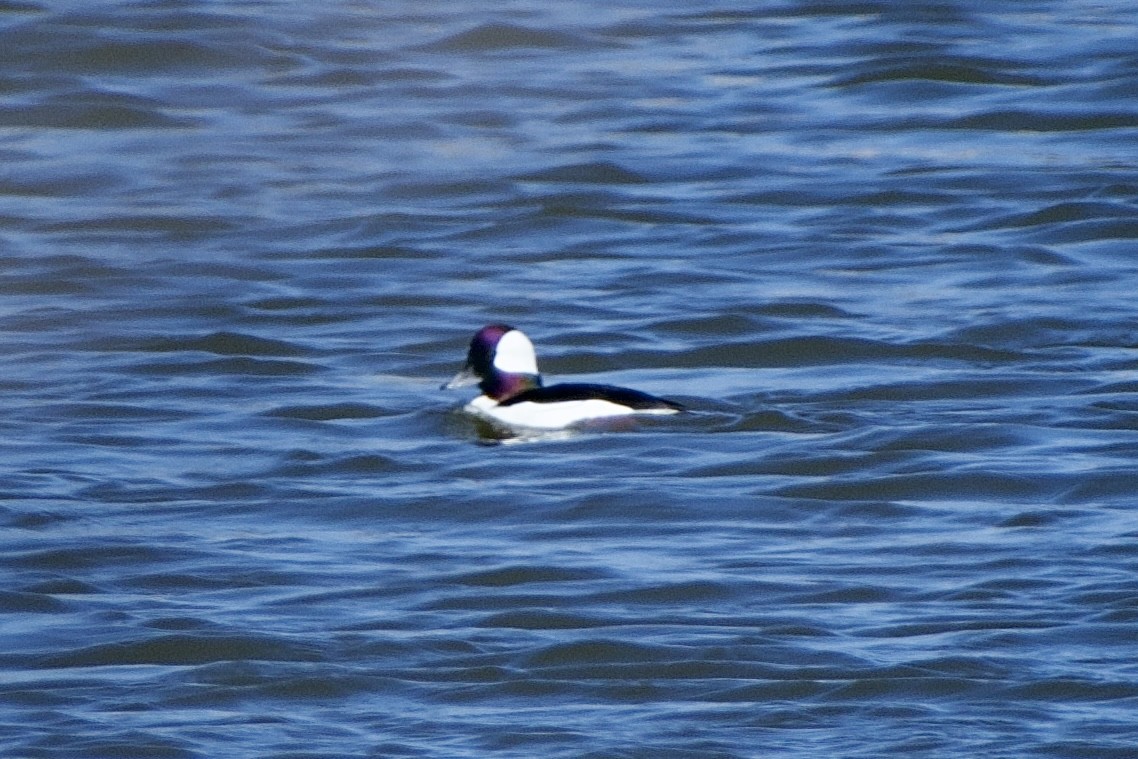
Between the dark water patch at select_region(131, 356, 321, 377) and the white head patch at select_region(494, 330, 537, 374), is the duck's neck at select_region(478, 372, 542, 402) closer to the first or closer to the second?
the white head patch at select_region(494, 330, 537, 374)

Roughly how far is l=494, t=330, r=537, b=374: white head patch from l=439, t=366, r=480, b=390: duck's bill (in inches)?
5.6

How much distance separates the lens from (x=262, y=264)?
14.7 m

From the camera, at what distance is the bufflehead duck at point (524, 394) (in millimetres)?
11031

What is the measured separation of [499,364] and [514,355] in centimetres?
9

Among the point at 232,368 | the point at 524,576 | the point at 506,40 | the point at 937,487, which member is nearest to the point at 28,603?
the point at 524,576

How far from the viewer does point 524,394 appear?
11.6 m

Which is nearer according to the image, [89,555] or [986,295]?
[89,555]

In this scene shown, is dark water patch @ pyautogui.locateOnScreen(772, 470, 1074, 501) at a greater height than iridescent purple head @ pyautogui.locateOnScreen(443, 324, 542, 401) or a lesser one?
lesser

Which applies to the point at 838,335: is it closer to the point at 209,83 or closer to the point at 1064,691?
the point at 1064,691

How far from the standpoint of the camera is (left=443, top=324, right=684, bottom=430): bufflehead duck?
11031mm

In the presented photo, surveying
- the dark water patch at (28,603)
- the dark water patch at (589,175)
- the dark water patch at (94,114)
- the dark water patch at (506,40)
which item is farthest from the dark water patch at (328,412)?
the dark water patch at (506,40)

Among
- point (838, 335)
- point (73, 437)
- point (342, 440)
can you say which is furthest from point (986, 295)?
point (73, 437)

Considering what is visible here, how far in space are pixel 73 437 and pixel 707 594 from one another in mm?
3720

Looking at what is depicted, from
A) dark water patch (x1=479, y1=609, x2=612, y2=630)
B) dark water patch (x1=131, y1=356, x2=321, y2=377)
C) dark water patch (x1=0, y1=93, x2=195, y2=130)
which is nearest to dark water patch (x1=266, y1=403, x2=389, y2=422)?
dark water patch (x1=131, y1=356, x2=321, y2=377)
